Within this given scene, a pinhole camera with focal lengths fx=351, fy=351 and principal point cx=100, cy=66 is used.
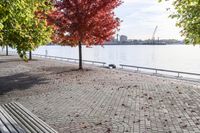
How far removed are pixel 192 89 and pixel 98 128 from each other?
29.8 ft

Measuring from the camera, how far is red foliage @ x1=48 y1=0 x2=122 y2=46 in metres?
30.3

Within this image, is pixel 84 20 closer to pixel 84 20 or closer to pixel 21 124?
pixel 84 20

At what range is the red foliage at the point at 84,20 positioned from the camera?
99.3 feet

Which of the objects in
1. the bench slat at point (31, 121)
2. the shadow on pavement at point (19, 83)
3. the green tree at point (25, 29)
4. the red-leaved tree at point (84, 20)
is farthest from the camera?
the red-leaved tree at point (84, 20)

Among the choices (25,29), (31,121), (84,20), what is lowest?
(31,121)

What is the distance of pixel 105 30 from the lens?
3078cm

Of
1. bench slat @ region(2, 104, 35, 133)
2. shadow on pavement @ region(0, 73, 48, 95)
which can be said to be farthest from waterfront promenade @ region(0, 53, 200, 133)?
bench slat @ region(2, 104, 35, 133)

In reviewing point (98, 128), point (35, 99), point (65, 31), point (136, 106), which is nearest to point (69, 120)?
point (98, 128)

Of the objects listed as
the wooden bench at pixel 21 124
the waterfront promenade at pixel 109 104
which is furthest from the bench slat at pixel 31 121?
the waterfront promenade at pixel 109 104

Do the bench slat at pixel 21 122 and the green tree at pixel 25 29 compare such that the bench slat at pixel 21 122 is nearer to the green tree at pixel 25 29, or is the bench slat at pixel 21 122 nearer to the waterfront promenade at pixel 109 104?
the waterfront promenade at pixel 109 104

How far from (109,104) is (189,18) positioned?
5043 millimetres

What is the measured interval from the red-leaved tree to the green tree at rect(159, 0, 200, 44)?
695 inches

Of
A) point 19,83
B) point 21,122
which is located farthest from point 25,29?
point 19,83

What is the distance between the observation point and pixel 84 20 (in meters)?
30.3
